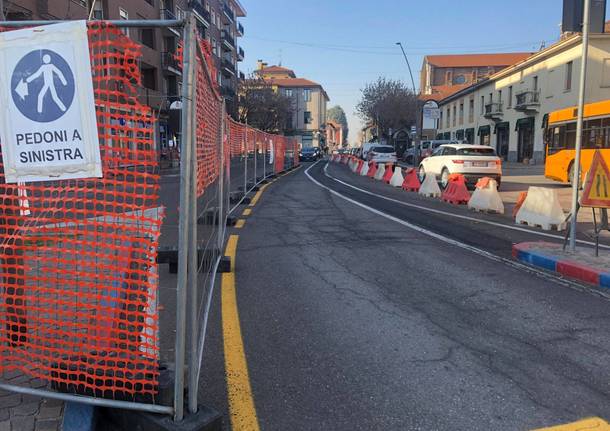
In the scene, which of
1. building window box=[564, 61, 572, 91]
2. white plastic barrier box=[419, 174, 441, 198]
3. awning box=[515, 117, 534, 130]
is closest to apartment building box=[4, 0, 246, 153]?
white plastic barrier box=[419, 174, 441, 198]

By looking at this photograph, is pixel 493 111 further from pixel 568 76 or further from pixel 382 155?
pixel 382 155

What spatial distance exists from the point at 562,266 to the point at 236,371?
15.4 feet

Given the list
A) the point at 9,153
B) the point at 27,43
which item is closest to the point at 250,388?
the point at 9,153

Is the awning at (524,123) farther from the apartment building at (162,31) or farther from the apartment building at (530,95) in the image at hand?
the apartment building at (162,31)

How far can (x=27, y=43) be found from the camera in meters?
2.52

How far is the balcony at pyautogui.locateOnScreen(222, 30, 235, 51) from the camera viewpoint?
2490 inches

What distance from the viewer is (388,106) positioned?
6156 cm

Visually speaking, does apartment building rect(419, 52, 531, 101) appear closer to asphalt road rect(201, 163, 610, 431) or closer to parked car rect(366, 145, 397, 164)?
parked car rect(366, 145, 397, 164)

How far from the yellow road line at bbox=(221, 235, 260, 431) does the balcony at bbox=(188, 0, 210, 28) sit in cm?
4739

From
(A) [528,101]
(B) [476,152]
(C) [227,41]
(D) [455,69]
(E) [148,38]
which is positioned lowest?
(B) [476,152]

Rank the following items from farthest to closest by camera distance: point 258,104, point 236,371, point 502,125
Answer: point 258,104 < point 502,125 < point 236,371

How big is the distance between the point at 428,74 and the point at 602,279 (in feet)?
299

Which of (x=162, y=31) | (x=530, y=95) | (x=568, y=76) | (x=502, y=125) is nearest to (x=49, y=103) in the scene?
(x=162, y=31)

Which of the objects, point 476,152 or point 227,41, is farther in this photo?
point 227,41
